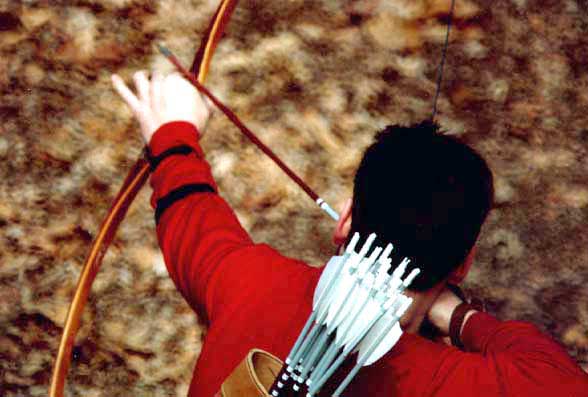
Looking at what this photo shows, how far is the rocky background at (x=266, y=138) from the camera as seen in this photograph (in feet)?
4.44

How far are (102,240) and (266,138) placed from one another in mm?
474

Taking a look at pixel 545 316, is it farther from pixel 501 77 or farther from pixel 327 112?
pixel 327 112

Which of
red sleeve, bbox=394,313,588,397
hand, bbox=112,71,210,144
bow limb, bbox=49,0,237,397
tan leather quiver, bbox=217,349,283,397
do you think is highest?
hand, bbox=112,71,210,144

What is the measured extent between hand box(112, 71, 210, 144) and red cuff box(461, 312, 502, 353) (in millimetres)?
572

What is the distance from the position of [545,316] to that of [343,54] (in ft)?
2.68

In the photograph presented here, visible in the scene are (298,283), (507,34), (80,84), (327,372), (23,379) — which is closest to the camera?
(327,372)

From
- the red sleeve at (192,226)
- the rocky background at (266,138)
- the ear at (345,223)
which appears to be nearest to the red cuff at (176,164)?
the red sleeve at (192,226)

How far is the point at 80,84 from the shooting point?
4.75 ft

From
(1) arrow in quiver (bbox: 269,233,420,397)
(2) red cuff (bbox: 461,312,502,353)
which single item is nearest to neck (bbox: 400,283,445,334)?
(2) red cuff (bbox: 461,312,502,353)

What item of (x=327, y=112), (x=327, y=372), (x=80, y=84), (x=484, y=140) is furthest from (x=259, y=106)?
(x=327, y=372)

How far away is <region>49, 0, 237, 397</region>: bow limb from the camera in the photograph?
1.18m

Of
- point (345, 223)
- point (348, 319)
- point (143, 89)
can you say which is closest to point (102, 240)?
point (143, 89)

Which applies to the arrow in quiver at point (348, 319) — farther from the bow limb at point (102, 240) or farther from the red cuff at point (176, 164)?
the bow limb at point (102, 240)

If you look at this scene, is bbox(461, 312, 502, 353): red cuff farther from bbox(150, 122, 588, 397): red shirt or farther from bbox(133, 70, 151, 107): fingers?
bbox(133, 70, 151, 107): fingers
